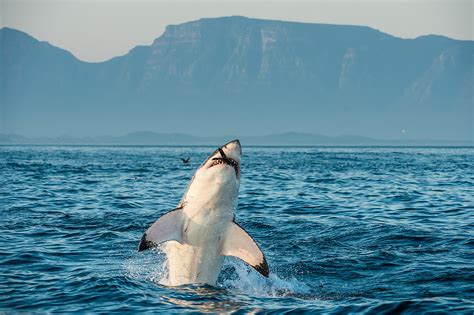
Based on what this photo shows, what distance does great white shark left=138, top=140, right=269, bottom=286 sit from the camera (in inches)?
441

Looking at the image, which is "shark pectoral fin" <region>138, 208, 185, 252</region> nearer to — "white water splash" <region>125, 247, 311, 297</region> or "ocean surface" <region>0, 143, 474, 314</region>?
"ocean surface" <region>0, 143, 474, 314</region>

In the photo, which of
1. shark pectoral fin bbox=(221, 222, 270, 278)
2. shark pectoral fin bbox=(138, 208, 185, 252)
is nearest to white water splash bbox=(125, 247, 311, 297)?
shark pectoral fin bbox=(221, 222, 270, 278)

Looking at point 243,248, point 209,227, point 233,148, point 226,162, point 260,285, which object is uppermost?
point 233,148

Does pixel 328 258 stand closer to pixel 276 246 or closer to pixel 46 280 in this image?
pixel 276 246

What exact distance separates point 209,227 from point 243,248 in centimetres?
71

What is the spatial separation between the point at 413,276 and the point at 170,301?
17.4 feet

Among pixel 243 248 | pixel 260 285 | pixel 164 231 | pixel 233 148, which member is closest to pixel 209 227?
pixel 243 248

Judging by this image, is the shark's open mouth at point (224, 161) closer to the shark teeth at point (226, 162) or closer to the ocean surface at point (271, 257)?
the shark teeth at point (226, 162)

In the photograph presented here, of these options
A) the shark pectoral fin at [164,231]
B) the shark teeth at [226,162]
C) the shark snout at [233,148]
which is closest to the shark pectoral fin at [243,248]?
the shark pectoral fin at [164,231]

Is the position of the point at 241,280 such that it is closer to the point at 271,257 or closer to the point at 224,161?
the point at 271,257

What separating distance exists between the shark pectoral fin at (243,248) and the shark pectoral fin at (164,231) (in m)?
0.86

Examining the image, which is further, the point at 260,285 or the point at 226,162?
the point at 260,285

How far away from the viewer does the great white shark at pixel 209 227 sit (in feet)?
36.8

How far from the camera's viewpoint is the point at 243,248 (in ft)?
38.1
